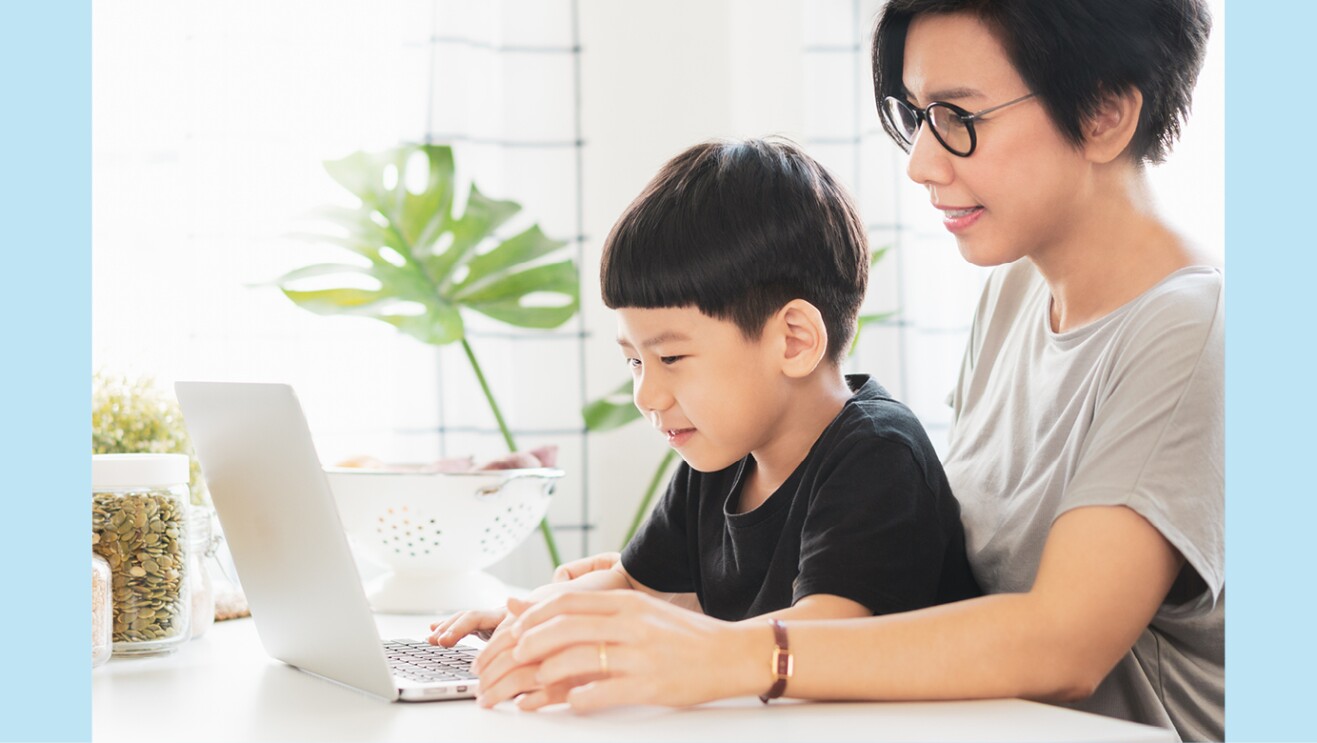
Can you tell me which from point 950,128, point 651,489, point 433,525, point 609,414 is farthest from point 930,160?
point 651,489

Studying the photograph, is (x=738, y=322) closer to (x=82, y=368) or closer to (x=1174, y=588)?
(x=1174, y=588)

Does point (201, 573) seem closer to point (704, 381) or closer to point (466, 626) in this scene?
point (466, 626)

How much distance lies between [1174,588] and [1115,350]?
20cm

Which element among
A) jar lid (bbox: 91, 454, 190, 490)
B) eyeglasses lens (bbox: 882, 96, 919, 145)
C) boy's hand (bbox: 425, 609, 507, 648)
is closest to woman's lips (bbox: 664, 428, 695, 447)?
boy's hand (bbox: 425, 609, 507, 648)

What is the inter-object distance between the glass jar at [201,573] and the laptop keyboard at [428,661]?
245mm

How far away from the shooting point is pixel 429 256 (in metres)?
2.19

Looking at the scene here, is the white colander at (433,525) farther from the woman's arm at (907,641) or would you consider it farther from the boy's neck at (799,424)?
the woman's arm at (907,641)

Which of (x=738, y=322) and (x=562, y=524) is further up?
(x=738, y=322)

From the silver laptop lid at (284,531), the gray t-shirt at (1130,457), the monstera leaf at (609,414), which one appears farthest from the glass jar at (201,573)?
the monstera leaf at (609,414)

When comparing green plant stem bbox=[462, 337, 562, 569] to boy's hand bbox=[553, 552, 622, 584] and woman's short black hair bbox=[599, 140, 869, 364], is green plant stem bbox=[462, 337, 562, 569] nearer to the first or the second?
boy's hand bbox=[553, 552, 622, 584]

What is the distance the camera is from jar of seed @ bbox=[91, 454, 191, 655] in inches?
44.0

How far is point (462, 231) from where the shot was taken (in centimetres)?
220

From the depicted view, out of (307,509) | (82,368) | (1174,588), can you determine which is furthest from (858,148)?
(82,368)

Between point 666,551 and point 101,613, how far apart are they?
55cm
